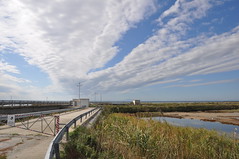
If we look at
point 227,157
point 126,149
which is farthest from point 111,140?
point 227,157

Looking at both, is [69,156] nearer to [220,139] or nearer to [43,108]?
[220,139]

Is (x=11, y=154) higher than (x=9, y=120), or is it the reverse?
(x=9, y=120)

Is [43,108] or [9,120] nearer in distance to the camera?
[9,120]

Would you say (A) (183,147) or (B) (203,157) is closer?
(B) (203,157)

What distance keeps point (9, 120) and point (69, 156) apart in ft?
26.2

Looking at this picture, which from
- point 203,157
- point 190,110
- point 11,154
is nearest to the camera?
point 11,154

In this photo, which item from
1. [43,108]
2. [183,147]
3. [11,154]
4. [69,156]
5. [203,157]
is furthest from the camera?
[43,108]

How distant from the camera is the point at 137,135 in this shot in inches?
313

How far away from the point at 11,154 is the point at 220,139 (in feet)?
31.4

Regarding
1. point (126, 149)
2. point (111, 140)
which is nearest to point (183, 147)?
point (126, 149)

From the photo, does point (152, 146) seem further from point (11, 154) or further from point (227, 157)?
point (11, 154)

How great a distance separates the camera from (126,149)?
23.5 feet

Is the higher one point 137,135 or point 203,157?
point 137,135

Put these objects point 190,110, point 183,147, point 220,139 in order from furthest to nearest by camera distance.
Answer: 1. point 190,110
2. point 220,139
3. point 183,147
